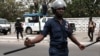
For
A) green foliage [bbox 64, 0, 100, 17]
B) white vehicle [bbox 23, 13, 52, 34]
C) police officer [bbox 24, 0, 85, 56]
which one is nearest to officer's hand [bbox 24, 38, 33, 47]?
police officer [bbox 24, 0, 85, 56]

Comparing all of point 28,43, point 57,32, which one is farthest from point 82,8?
point 28,43

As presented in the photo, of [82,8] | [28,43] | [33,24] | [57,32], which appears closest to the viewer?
[28,43]

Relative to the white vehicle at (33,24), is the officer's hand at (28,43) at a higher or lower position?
higher

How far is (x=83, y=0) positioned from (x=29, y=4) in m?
17.3

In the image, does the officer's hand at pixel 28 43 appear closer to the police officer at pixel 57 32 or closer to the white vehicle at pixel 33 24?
the police officer at pixel 57 32

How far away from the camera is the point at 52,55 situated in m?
5.89

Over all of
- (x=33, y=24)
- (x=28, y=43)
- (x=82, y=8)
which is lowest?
(x=33, y=24)

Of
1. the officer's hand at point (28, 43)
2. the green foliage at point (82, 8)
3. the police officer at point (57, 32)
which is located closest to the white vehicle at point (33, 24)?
the green foliage at point (82, 8)

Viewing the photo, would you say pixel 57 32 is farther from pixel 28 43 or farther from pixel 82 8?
pixel 82 8

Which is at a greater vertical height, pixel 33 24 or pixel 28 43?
pixel 28 43

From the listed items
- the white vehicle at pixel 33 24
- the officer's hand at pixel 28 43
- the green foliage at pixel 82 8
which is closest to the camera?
the officer's hand at pixel 28 43

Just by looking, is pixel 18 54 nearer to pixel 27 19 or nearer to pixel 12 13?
pixel 27 19

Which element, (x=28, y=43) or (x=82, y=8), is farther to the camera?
(x=82, y=8)

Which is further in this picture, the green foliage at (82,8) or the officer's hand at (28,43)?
the green foliage at (82,8)
